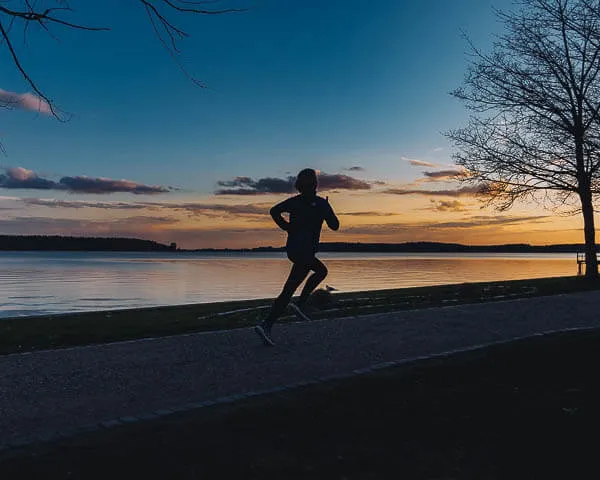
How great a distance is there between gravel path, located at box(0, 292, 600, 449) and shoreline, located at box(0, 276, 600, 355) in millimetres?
1375

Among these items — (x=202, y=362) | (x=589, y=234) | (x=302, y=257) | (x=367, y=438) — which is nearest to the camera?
(x=367, y=438)

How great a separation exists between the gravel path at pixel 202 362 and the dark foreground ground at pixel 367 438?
68 cm

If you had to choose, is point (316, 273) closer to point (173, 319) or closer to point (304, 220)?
point (304, 220)

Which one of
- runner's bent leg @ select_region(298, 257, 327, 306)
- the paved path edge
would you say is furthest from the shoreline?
the paved path edge

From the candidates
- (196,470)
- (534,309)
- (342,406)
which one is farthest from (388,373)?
(534,309)

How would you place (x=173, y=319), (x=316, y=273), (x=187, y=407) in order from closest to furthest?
1. (x=187, y=407)
2. (x=316, y=273)
3. (x=173, y=319)

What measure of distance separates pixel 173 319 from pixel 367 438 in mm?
8255

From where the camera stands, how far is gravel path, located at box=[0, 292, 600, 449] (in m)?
5.30

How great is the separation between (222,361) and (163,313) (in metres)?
6.70

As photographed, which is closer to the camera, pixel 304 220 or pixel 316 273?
pixel 304 220

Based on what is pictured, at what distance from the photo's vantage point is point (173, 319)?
471 inches

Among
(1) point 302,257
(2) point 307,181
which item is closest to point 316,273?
(1) point 302,257

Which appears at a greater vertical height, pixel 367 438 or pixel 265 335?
pixel 265 335

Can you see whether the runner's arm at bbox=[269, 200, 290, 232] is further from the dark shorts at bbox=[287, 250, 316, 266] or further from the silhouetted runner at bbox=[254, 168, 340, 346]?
the dark shorts at bbox=[287, 250, 316, 266]
